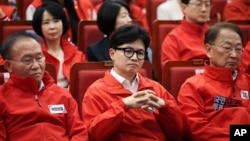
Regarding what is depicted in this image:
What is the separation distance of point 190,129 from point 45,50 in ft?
3.17

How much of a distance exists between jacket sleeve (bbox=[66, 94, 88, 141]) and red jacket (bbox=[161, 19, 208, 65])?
0.87 m

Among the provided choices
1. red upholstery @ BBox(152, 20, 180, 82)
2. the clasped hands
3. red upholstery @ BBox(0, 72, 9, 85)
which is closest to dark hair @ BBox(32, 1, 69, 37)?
red upholstery @ BBox(152, 20, 180, 82)

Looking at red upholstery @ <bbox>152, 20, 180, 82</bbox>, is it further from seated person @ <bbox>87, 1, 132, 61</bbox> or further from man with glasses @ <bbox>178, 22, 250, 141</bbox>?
man with glasses @ <bbox>178, 22, 250, 141</bbox>

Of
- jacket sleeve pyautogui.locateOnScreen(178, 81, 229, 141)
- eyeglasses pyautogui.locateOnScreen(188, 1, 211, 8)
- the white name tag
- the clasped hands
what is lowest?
jacket sleeve pyautogui.locateOnScreen(178, 81, 229, 141)

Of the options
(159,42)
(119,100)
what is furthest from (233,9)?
(119,100)

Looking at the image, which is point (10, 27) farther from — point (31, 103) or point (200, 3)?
point (31, 103)

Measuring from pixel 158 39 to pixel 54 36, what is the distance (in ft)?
1.80

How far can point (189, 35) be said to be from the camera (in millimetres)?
3004

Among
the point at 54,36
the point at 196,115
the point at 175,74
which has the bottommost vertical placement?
the point at 196,115

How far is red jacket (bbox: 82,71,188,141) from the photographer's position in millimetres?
2043

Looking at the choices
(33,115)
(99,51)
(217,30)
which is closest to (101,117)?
(33,115)

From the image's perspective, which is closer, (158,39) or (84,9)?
(158,39)

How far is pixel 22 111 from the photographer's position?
2.04 metres

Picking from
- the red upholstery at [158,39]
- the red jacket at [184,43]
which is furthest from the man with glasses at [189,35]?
the red upholstery at [158,39]
